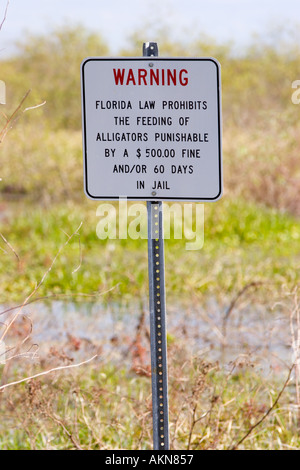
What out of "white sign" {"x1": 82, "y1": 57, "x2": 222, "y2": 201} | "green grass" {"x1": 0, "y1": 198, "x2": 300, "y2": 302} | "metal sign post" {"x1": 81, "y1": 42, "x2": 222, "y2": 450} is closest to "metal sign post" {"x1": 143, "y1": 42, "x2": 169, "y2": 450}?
"metal sign post" {"x1": 81, "y1": 42, "x2": 222, "y2": 450}

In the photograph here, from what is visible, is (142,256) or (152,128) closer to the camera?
(152,128)

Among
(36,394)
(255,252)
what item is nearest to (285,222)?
(255,252)

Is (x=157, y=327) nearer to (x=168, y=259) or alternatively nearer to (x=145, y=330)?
(x=145, y=330)

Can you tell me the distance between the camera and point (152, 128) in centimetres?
264

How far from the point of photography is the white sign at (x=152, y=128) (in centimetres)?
264

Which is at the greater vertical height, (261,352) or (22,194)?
(22,194)

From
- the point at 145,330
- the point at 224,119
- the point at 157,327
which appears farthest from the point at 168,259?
the point at 224,119

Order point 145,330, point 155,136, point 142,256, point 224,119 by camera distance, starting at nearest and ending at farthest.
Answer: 1. point 155,136
2. point 145,330
3. point 142,256
4. point 224,119

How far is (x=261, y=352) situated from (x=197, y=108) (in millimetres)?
3073

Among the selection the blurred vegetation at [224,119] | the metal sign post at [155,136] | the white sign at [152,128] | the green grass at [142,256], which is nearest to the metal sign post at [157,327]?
the metal sign post at [155,136]

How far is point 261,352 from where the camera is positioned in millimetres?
5363

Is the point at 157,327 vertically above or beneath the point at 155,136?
beneath

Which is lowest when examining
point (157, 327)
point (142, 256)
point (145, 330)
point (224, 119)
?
point (145, 330)
